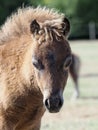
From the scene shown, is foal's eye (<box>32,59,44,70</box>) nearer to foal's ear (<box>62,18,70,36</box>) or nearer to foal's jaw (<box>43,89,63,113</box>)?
foal's jaw (<box>43,89,63,113</box>)

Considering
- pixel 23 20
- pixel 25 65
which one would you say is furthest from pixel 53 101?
pixel 23 20

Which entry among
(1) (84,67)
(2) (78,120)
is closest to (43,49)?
(2) (78,120)

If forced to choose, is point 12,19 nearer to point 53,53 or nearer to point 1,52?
point 1,52

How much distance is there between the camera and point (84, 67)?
24438 mm

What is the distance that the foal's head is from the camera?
576cm

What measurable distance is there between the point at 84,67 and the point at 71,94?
28.2ft

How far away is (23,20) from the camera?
6969 mm

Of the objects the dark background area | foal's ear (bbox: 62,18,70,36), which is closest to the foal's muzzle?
foal's ear (bbox: 62,18,70,36)

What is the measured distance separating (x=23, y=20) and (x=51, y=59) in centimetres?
121

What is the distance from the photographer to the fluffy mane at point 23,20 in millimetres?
6823

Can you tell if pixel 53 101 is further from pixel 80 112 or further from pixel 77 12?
pixel 77 12

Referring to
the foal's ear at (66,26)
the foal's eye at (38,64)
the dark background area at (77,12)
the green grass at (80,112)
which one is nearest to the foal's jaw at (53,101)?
the foal's eye at (38,64)

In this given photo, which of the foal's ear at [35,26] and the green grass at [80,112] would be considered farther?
the green grass at [80,112]

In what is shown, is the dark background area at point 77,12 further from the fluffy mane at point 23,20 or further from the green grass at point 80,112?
the fluffy mane at point 23,20
